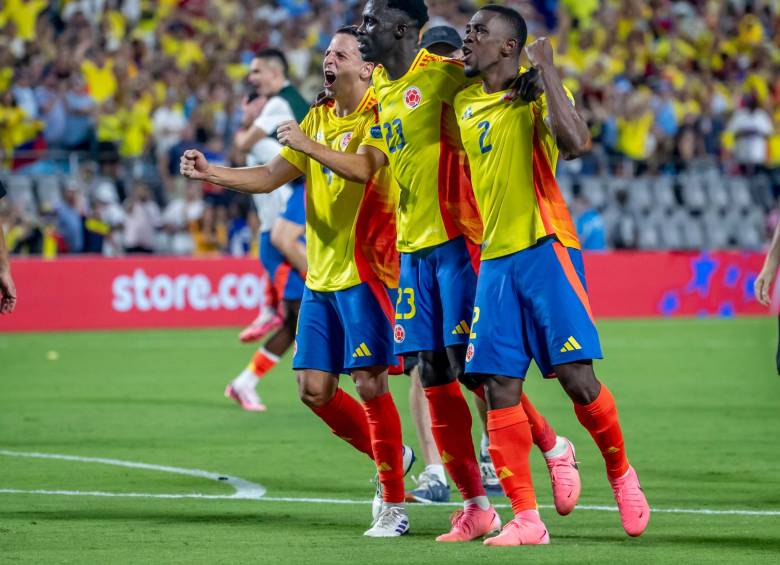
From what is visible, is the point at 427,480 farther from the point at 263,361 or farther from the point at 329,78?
the point at 263,361

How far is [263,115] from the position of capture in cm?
1268

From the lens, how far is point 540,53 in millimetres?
6312

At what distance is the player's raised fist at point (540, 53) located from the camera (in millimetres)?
6297

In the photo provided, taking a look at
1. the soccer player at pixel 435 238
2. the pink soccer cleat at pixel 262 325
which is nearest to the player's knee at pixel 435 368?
the soccer player at pixel 435 238

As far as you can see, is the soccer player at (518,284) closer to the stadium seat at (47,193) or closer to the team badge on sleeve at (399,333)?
the team badge on sleeve at (399,333)

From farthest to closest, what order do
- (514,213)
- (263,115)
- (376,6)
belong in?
(263,115)
(376,6)
(514,213)

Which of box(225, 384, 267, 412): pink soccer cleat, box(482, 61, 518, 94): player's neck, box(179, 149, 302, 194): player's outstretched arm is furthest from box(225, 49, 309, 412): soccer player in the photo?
box(482, 61, 518, 94): player's neck

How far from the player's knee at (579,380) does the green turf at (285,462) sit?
665 millimetres

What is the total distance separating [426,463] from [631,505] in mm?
1896

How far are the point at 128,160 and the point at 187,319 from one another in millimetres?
2547

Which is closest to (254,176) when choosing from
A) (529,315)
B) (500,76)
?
(500,76)

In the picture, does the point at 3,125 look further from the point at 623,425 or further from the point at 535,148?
the point at 535,148

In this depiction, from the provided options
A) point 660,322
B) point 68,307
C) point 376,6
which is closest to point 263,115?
point 376,6

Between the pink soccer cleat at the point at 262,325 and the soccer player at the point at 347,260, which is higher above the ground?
the soccer player at the point at 347,260
